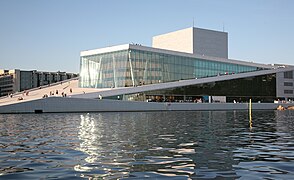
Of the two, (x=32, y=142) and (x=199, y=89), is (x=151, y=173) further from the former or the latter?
(x=199, y=89)

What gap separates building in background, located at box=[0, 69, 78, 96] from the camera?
584ft

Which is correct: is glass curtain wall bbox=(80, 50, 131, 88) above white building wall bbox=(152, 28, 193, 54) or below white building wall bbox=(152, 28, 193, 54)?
below

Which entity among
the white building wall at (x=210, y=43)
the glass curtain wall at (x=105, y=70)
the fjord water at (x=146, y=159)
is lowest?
the fjord water at (x=146, y=159)

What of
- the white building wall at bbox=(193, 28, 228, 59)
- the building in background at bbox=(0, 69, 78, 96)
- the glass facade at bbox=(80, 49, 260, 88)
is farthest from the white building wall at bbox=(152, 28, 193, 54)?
the building in background at bbox=(0, 69, 78, 96)

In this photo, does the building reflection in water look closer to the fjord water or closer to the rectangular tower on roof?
the fjord water

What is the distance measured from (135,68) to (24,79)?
4559 inches

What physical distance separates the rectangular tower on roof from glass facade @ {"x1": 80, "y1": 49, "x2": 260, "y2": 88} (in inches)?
482

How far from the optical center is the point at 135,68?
77.4 metres

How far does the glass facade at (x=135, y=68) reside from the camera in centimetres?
7688

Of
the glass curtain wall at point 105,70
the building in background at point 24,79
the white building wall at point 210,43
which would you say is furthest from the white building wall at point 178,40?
the building in background at point 24,79

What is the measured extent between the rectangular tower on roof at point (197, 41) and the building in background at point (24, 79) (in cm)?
8832

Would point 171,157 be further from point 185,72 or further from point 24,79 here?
point 24,79

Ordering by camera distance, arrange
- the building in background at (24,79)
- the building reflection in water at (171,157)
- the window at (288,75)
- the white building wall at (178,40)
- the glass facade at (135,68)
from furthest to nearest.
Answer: the building in background at (24,79) < the window at (288,75) < the white building wall at (178,40) < the glass facade at (135,68) < the building reflection in water at (171,157)

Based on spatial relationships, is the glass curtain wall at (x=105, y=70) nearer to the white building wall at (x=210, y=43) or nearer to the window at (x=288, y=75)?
the white building wall at (x=210, y=43)
